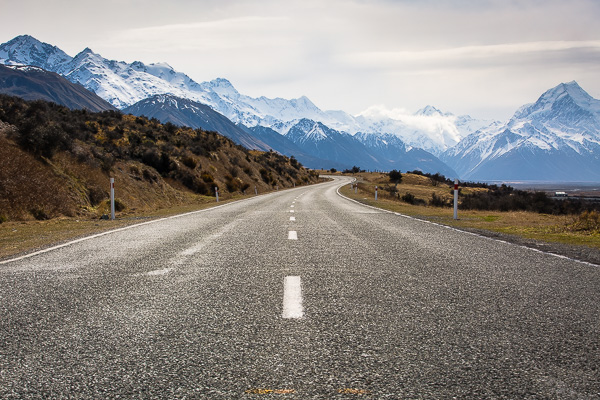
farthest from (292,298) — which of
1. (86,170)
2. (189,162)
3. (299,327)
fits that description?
(189,162)

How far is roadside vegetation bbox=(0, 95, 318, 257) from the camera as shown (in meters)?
18.8

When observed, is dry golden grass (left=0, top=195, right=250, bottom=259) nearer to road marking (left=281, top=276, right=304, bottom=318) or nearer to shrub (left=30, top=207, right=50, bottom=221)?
shrub (left=30, top=207, right=50, bottom=221)

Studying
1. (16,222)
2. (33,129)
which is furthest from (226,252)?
(33,129)

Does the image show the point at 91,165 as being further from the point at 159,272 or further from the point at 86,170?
the point at 159,272

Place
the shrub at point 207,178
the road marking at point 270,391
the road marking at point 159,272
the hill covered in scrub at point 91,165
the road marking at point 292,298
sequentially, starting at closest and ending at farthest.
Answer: the road marking at point 270,391 → the road marking at point 292,298 → the road marking at point 159,272 → the hill covered in scrub at point 91,165 → the shrub at point 207,178

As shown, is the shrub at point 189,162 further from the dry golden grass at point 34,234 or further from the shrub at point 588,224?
the shrub at point 588,224

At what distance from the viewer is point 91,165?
1026 inches

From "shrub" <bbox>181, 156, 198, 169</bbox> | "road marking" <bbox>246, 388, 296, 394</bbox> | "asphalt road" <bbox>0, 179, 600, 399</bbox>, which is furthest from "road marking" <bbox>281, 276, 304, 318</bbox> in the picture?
"shrub" <bbox>181, 156, 198, 169</bbox>

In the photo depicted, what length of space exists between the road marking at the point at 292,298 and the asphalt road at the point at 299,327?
0.03 m

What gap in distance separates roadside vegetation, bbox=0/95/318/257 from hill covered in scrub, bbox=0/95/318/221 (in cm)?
5

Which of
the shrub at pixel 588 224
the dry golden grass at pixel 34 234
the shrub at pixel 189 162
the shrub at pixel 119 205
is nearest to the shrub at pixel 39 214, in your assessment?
the dry golden grass at pixel 34 234

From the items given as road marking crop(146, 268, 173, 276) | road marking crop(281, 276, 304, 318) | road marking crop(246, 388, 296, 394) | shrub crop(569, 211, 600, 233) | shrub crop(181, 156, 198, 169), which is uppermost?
shrub crop(181, 156, 198, 169)

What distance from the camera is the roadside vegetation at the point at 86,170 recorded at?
18.8 meters

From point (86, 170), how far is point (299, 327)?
23.6m
